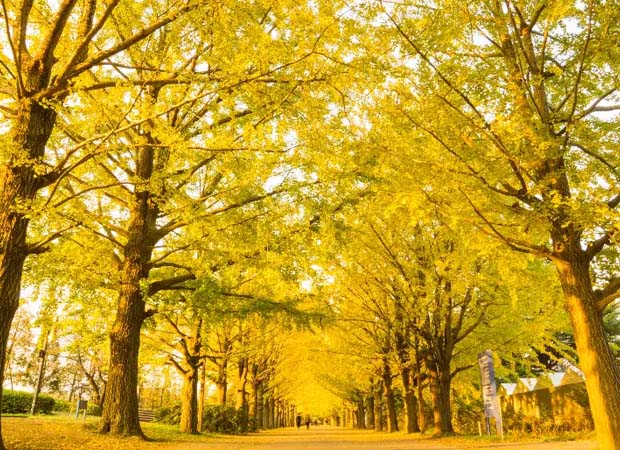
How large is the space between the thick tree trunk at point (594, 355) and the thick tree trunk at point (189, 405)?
15.3 m

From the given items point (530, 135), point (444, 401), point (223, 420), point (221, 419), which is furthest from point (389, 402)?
point (530, 135)

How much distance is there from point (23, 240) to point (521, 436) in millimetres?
13973

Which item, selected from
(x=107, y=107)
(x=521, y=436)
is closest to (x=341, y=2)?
(x=107, y=107)

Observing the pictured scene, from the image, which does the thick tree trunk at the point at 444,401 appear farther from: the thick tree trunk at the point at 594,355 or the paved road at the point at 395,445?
the thick tree trunk at the point at 594,355

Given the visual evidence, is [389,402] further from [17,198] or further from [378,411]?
[17,198]

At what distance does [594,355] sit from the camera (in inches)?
268

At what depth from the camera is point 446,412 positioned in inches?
643

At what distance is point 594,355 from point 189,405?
15627mm

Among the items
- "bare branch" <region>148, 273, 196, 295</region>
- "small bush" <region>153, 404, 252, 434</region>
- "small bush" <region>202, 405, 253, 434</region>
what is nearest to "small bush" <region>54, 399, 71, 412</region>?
"small bush" <region>153, 404, 252, 434</region>

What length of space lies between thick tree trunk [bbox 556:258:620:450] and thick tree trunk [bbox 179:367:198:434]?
15.3m

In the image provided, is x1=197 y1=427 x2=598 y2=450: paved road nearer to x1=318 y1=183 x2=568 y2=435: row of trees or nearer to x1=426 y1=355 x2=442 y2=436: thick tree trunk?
x1=426 y1=355 x2=442 y2=436: thick tree trunk

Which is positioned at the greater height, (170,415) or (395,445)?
(170,415)

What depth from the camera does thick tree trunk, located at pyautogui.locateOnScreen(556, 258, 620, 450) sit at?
21.2 feet

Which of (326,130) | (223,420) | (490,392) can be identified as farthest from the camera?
(223,420)
